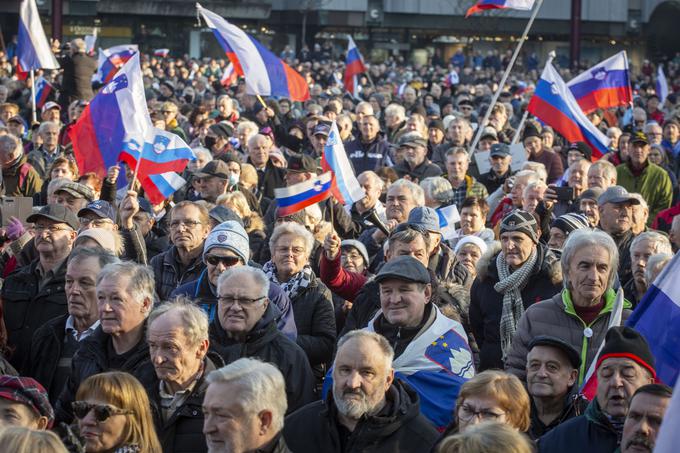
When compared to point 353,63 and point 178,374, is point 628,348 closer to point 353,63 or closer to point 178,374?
point 178,374

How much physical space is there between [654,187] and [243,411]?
800 cm

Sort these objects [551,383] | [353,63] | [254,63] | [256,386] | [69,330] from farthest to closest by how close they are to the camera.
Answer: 1. [353,63]
2. [254,63]
3. [69,330]
4. [551,383]
5. [256,386]

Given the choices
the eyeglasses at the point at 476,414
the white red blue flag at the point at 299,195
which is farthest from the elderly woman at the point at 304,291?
the eyeglasses at the point at 476,414

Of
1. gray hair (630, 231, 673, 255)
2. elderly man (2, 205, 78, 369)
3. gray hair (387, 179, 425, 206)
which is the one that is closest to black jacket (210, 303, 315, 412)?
elderly man (2, 205, 78, 369)

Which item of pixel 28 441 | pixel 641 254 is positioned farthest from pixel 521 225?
pixel 28 441

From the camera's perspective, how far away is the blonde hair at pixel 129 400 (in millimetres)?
5035

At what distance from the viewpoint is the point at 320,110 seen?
1742 centimetres

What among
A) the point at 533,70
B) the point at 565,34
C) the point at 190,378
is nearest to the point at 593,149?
the point at 190,378

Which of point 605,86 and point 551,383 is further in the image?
point 605,86

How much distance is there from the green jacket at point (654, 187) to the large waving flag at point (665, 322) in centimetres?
657

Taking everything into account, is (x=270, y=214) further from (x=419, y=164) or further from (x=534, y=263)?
(x=534, y=263)

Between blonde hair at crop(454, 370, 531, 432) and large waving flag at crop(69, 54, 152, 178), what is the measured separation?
5633mm

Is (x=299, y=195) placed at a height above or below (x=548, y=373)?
above

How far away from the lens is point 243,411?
15.6ft
